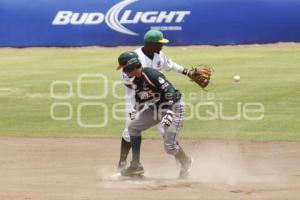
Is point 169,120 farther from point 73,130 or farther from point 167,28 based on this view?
point 167,28

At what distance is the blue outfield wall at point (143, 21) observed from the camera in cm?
2509

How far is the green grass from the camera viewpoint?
44.2 ft

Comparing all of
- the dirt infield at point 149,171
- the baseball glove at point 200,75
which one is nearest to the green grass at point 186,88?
the dirt infield at point 149,171

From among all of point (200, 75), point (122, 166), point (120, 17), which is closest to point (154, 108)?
point (122, 166)

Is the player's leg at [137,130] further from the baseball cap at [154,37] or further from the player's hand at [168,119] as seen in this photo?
the baseball cap at [154,37]

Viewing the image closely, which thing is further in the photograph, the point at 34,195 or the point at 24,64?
the point at 24,64

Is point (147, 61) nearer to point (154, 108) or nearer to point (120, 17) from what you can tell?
point (154, 108)

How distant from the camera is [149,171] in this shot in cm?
972

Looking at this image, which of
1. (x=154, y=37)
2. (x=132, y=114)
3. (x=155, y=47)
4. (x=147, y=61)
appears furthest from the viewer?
(x=147, y=61)

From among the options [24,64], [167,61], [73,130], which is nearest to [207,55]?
[24,64]

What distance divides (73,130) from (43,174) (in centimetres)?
427

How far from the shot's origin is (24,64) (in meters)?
23.8

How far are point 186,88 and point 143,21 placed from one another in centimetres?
810

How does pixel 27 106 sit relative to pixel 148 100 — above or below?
below
